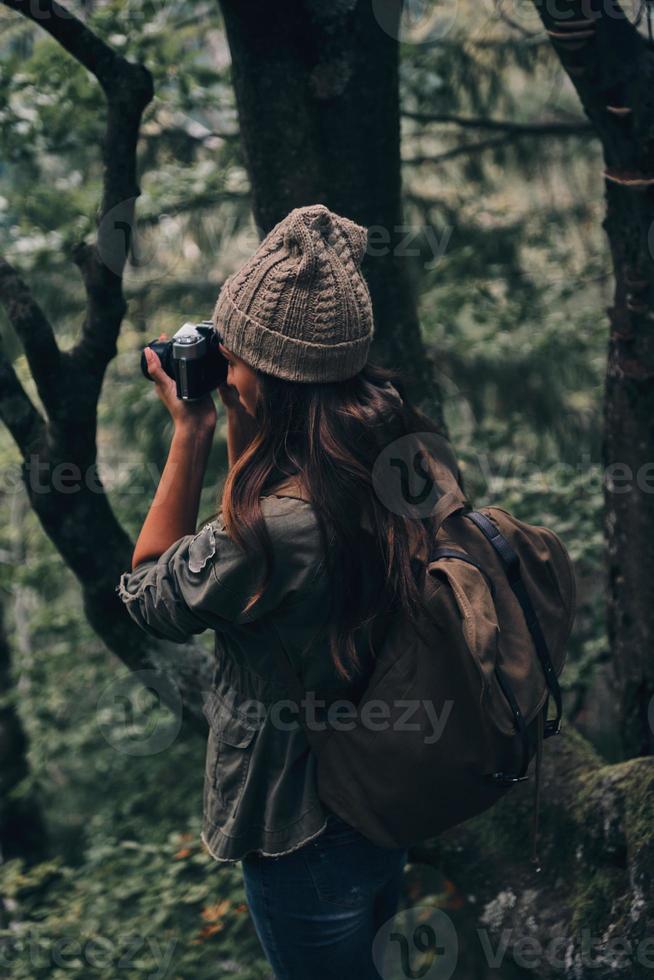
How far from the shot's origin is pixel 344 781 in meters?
1.62

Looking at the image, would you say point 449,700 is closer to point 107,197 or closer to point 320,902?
point 320,902

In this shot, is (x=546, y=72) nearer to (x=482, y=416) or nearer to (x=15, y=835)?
(x=482, y=416)

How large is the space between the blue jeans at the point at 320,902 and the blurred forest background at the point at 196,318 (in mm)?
1189

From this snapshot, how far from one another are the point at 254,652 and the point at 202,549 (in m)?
0.23

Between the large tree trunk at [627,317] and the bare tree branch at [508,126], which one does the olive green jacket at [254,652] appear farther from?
the bare tree branch at [508,126]

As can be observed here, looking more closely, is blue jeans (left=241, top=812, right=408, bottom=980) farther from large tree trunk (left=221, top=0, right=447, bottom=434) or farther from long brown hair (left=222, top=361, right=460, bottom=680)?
large tree trunk (left=221, top=0, right=447, bottom=434)

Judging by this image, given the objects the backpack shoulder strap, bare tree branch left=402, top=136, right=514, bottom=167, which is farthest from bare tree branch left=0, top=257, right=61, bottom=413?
bare tree branch left=402, top=136, right=514, bottom=167

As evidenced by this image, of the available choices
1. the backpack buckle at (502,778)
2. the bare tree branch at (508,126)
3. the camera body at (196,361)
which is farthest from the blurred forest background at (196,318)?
the camera body at (196,361)

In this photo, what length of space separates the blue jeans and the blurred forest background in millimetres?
1189

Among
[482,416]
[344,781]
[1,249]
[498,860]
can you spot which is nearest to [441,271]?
[482,416]

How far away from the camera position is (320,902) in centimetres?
167

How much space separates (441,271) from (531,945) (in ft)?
10.2

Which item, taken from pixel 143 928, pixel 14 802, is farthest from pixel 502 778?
pixel 14 802

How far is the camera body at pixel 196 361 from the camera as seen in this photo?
5.32 ft
